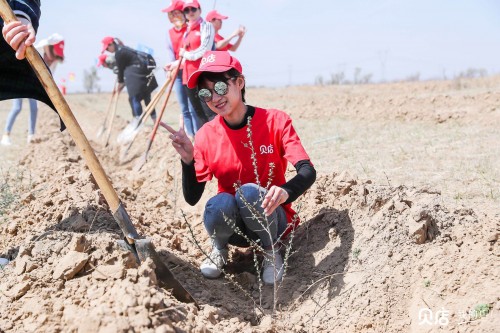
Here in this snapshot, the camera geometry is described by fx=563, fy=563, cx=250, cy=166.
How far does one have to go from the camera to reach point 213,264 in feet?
11.2

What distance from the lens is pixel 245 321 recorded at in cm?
288

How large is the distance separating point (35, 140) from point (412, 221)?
24.4ft

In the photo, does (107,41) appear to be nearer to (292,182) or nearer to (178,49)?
(178,49)

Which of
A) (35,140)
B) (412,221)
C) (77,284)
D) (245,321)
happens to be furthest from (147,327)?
(35,140)

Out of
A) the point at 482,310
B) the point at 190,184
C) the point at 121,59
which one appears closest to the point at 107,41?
the point at 121,59

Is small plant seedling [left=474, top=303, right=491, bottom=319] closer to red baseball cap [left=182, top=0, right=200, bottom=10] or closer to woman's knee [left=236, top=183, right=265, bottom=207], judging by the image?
woman's knee [left=236, top=183, right=265, bottom=207]

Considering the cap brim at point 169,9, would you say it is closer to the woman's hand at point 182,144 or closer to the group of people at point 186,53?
the group of people at point 186,53

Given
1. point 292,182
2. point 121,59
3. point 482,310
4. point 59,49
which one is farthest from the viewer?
point 121,59

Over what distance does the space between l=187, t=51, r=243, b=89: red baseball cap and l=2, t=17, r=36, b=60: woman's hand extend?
Answer: 0.89 metres

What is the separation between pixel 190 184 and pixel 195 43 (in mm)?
3549

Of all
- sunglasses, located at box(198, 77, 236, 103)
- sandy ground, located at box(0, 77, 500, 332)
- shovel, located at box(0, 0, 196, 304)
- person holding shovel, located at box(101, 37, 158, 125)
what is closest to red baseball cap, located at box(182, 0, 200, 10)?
sandy ground, located at box(0, 77, 500, 332)

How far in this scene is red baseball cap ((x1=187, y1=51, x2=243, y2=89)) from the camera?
3207mm

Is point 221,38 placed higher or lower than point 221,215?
higher

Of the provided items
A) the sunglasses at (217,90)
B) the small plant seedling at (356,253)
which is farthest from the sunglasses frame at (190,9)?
the small plant seedling at (356,253)
